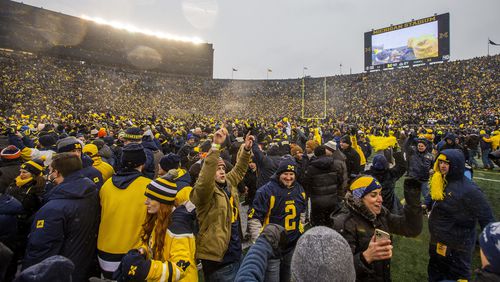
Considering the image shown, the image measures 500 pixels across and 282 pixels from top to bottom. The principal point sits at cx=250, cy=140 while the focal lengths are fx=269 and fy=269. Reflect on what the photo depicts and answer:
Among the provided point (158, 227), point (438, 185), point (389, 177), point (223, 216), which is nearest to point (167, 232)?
point (158, 227)

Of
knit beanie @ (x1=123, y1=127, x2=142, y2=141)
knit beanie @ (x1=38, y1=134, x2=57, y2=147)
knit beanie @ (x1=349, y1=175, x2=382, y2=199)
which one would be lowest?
knit beanie @ (x1=349, y1=175, x2=382, y2=199)

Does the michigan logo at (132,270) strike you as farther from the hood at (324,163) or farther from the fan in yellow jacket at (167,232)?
the hood at (324,163)

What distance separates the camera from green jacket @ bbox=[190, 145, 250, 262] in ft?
7.95

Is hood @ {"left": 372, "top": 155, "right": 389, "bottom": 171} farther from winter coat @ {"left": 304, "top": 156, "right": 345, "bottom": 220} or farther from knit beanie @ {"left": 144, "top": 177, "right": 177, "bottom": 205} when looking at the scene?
knit beanie @ {"left": 144, "top": 177, "right": 177, "bottom": 205}

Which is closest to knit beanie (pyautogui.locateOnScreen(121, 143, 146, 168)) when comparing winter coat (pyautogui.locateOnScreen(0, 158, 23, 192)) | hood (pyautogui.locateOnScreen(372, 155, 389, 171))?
winter coat (pyautogui.locateOnScreen(0, 158, 23, 192))

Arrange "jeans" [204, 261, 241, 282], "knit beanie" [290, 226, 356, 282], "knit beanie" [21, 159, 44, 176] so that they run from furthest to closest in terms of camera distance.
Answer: "knit beanie" [21, 159, 44, 176], "jeans" [204, 261, 241, 282], "knit beanie" [290, 226, 356, 282]

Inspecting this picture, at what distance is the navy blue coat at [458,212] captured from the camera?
309 cm

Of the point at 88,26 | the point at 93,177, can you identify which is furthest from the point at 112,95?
the point at 93,177

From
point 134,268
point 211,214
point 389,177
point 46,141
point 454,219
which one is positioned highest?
point 46,141

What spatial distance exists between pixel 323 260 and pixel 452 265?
302 cm

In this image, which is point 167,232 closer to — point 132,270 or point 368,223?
point 132,270

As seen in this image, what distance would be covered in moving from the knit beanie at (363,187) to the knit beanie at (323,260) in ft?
4.27

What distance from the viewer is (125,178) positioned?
2.59 metres

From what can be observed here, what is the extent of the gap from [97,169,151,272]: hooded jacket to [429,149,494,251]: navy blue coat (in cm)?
347
